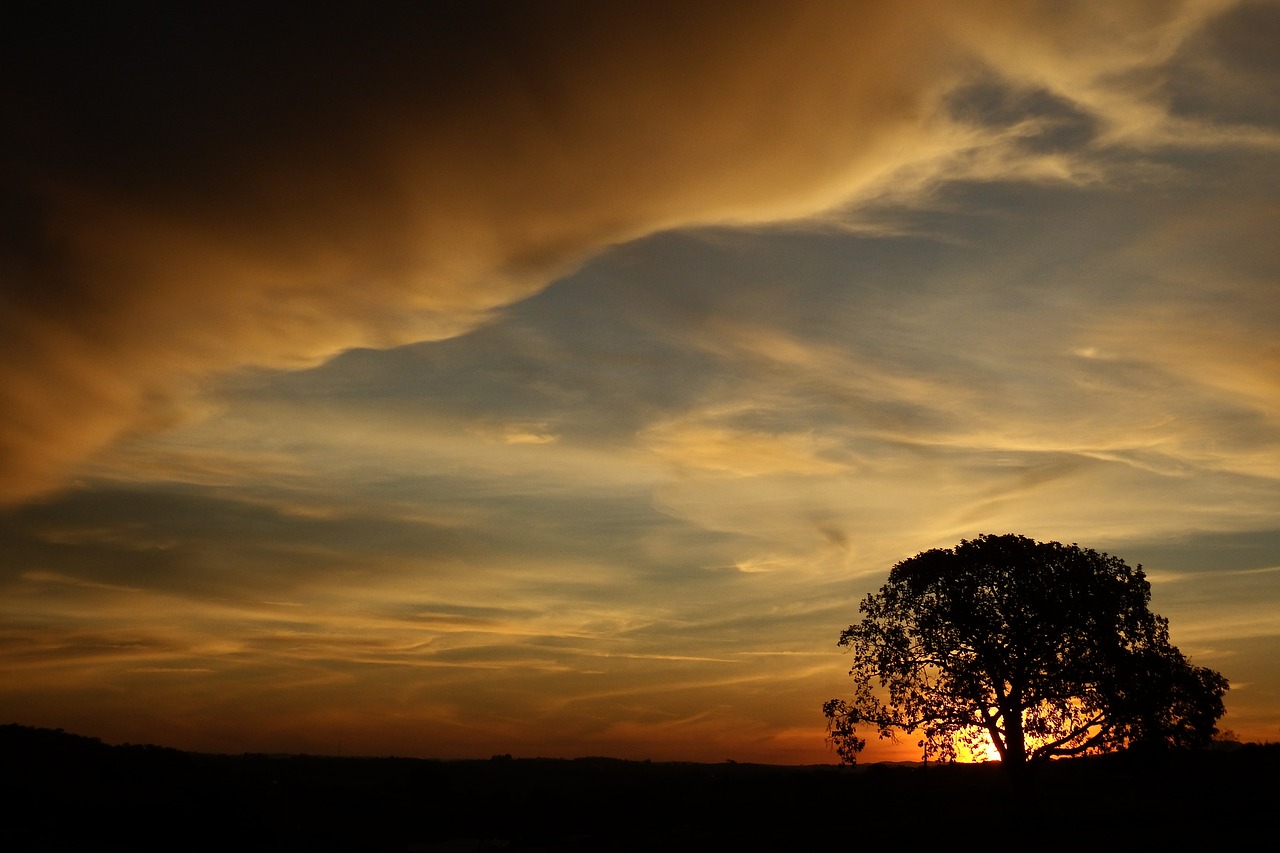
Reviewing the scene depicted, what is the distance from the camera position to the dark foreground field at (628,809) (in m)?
50.7

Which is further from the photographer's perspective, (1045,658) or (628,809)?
(628,809)

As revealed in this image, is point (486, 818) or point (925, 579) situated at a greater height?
point (925, 579)

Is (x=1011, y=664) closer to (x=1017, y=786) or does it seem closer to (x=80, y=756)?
(x=1017, y=786)

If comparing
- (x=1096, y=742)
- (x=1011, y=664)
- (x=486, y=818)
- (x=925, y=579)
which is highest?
(x=925, y=579)

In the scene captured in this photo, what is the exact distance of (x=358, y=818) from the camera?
247 ft

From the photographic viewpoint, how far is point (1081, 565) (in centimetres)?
5091

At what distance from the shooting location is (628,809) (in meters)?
85.2

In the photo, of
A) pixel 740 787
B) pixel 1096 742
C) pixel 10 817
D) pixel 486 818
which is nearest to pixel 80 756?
pixel 10 817

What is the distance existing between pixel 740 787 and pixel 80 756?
59.0 metres

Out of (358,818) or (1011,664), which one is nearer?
(1011,664)

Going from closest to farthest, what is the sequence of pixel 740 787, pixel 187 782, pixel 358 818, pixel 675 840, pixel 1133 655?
pixel 1133 655
pixel 675 840
pixel 187 782
pixel 358 818
pixel 740 787

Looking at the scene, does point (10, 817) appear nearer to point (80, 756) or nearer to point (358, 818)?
point (80, 756)

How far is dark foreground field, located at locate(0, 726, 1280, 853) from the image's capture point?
50.7m

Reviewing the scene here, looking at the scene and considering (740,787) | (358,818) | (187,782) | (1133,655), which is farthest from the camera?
(740,787)
